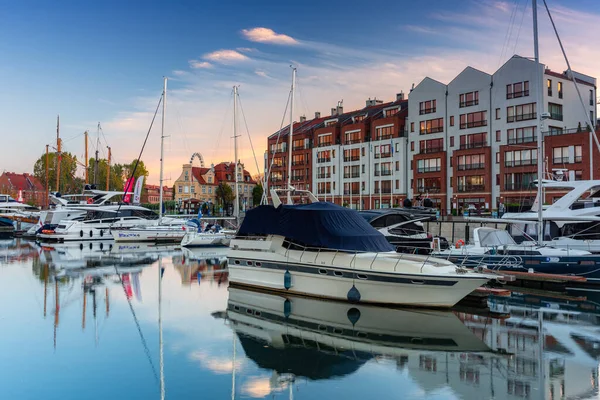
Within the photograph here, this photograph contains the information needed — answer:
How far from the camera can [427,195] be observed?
2731 inches

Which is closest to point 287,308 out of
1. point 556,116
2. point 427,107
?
point 556,116

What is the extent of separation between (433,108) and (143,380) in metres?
65.3

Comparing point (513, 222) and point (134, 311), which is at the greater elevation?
point (513, 222)

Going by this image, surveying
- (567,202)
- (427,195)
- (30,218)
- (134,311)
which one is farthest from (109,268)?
(30,218)

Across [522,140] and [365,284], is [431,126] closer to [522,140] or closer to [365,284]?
[522,140]

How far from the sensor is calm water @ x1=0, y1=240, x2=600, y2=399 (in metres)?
12.1

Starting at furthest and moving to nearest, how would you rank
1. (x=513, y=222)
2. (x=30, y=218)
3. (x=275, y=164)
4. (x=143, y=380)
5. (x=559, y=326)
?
1. (x=275, y=164)
2. (x=30, y=218)
3. (x=513, y=222)
4. (x=559, y=326)
5. (x=143, y=380)

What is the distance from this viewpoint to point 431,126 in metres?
72.1

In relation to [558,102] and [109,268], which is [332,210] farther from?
[558,102]

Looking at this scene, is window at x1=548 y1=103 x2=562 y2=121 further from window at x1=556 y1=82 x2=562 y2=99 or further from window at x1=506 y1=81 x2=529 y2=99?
window at x1=506 y1=81 x2=529 y2=99

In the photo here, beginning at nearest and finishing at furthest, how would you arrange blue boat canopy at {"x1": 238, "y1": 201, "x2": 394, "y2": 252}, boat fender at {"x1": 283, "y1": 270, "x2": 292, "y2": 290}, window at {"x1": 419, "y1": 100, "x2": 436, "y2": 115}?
1. blue boat canopy at {"x1": 238, "y1": 201, "x2": 394, "y2": 252}
2. boat fender at {"x1": 283, "y1": 270, "x2": 292, "y2": 290}
3. window at {"x1": 419, "y1": 100, "x2": 436, "y2": 115}

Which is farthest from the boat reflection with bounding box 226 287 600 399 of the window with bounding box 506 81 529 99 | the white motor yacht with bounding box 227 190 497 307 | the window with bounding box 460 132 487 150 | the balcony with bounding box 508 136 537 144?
the window with bounding box 460 132 487 150

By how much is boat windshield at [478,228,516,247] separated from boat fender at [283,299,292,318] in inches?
495

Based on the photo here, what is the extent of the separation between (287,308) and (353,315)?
119 inches
